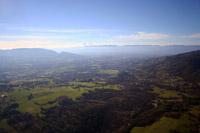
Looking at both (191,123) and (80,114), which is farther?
(80,114)

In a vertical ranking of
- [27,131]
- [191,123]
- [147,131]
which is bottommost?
[27,131]

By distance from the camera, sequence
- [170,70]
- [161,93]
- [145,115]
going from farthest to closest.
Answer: [170,70], [161,93], [145,115]

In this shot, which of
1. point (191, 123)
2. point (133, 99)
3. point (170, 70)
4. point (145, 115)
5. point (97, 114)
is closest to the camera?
point (191, 123)

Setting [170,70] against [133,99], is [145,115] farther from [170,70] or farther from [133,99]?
[170,70]

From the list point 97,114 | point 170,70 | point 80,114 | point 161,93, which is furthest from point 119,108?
point 170,70

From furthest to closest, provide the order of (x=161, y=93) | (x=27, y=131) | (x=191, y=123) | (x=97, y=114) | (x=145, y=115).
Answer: (x=161, y=93) < (x=97, y=114) < (x=145, y=115) < (x=27, y=131) < (x=191, y=123)

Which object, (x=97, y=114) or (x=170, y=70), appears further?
(x=170, y=70)

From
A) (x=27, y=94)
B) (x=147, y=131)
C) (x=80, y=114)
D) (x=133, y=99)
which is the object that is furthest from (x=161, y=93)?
(x=27, y=94)

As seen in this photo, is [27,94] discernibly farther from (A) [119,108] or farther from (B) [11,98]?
(A) [119,108]

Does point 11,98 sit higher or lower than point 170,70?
lower
